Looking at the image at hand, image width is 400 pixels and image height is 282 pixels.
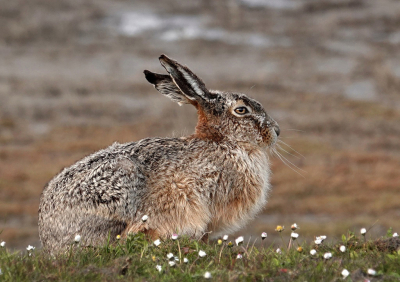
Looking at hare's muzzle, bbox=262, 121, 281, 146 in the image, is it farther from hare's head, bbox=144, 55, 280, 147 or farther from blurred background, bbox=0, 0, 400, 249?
blurred background, bbox=0, 0, 400, 249

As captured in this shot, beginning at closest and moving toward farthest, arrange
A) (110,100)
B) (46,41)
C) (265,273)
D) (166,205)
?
(265,273) < (166,205) < (110,100) < (46,41)

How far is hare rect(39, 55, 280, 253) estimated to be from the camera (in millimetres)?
7184

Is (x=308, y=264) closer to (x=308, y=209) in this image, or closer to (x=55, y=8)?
(x=308, y=209)

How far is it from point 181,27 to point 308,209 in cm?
2819

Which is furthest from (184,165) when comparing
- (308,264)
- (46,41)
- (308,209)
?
(46,41)

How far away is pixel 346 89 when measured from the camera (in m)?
36.5

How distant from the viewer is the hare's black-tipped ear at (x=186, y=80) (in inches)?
313

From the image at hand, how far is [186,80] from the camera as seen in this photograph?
26.7 ft

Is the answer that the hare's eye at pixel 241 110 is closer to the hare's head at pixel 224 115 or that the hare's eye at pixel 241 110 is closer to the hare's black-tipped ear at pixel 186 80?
the hare's head at pixel 224 115

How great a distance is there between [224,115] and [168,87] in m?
0.88

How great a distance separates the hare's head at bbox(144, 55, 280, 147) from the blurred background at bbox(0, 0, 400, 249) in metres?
0.66

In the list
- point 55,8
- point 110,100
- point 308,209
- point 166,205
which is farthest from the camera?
point 55,8

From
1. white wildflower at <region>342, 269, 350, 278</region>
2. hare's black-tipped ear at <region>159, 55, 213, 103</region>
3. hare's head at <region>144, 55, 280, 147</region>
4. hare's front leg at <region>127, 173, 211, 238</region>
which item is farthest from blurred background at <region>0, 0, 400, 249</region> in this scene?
white wildflower at <region>342, 269, 350, 278</region>

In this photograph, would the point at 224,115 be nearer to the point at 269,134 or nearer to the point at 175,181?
the point at 269,134
